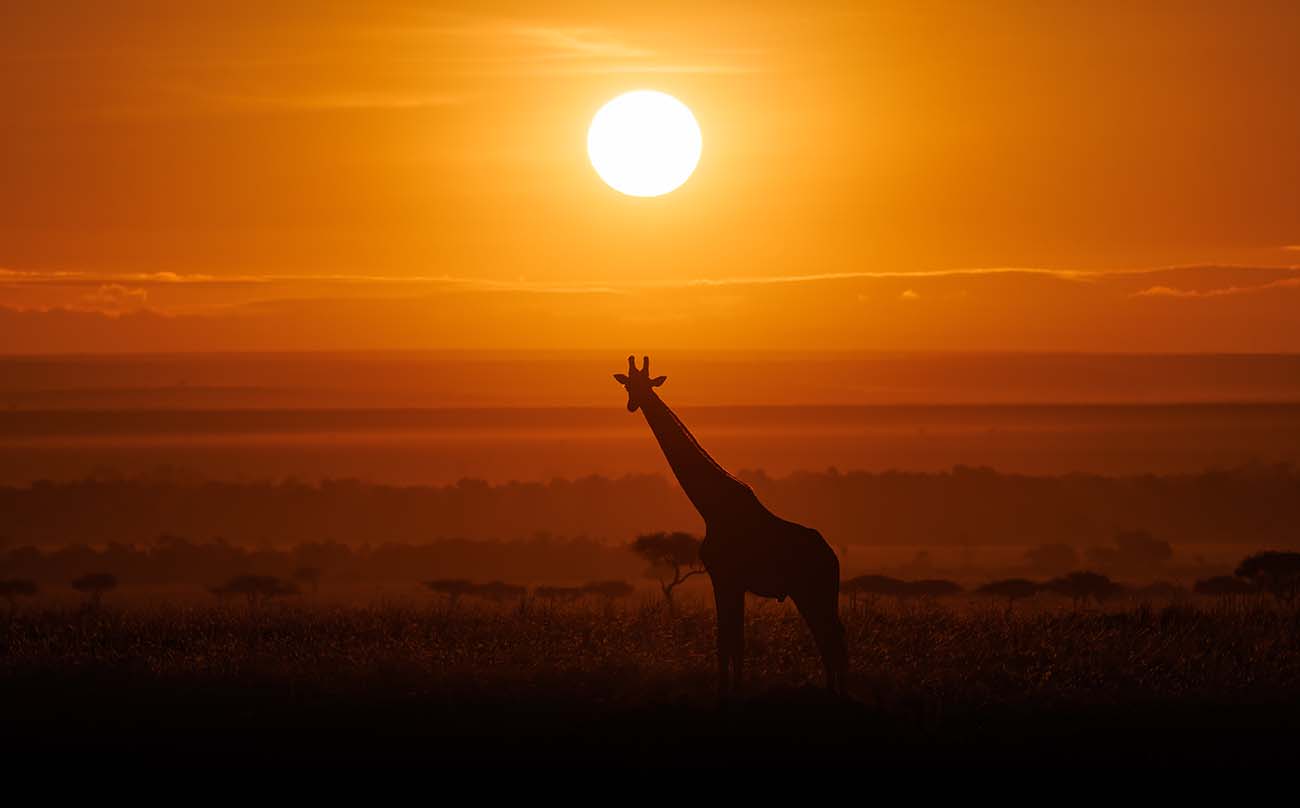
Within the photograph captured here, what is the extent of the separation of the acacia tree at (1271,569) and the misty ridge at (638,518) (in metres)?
48.5

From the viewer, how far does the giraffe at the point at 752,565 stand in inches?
643

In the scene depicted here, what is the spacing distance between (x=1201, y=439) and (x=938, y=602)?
146467 millimetres

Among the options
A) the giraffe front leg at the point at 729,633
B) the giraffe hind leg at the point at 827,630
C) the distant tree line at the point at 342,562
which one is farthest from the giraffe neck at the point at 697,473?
the distant tree line at the point at 342,562

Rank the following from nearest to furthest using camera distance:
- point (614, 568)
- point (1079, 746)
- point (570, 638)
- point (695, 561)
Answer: point (1079, 746) → point (570, 638) → point (695, 561) → point (614, 568)

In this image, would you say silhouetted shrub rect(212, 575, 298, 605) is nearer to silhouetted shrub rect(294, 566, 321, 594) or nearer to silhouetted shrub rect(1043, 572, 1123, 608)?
silhouetted shrub rect(294, 566, 321, 594)

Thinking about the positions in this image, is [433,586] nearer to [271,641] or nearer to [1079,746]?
[271,641]

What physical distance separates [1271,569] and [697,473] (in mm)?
16819

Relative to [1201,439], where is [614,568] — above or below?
below

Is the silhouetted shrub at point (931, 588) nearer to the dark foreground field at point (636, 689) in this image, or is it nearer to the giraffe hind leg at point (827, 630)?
the dark foreground field at point (636, 689)

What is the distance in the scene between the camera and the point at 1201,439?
528 ft

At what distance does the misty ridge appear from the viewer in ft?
271

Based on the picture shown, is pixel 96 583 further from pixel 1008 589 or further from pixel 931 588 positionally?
pixel 1008 589

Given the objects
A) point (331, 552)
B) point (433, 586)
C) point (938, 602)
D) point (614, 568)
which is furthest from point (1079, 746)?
point (331, 552)

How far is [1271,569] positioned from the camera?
2947cm
